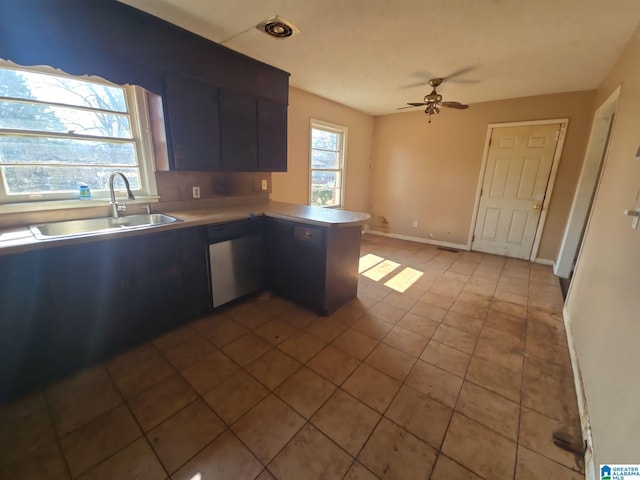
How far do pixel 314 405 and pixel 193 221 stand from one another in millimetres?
1587

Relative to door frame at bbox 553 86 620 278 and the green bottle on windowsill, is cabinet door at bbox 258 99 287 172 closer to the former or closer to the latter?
the green bottle on windowsill

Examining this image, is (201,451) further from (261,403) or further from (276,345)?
(276,345)

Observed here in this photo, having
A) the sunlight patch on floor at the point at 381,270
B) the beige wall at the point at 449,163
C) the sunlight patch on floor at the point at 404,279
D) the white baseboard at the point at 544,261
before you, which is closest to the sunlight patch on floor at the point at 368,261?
the sunlight patch on floor at the point at 381,270

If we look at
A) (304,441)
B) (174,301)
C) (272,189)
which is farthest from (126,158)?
(304,441)

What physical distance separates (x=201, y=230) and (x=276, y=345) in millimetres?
1114

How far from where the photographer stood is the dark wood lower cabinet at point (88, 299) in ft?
4.78

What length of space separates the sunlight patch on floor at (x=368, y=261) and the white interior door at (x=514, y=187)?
1.85 meters

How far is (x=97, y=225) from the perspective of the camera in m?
2.11

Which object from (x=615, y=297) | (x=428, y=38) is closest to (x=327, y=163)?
(x=428, y=38)

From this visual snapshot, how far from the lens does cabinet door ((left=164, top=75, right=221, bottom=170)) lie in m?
2.16

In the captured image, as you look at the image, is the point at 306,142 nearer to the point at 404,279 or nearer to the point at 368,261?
the point at 368,261

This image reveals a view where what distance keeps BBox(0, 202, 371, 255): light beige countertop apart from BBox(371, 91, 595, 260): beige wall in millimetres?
2825

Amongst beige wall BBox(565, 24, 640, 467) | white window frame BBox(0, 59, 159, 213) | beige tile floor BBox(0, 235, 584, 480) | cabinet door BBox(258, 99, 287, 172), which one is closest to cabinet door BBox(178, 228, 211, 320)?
beige tile floor BBox(0, 235, 584, 480)

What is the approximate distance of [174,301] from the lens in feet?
6.93
